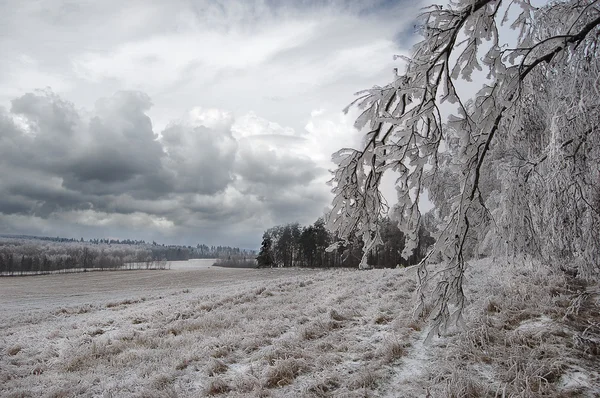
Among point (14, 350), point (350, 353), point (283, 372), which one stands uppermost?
point (350, 353)

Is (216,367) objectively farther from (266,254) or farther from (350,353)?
(266,254)

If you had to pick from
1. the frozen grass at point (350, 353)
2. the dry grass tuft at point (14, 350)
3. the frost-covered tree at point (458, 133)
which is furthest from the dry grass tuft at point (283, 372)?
the dry grass tuft at point (14, 350)

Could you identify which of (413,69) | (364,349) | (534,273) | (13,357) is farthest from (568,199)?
(13,357)

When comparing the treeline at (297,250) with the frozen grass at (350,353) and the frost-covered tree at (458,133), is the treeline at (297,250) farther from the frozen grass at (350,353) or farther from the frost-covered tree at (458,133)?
the frost-covered tree at (458,133)

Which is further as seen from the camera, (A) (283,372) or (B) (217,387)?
(A) (283,372)

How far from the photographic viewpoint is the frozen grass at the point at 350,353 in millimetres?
4805

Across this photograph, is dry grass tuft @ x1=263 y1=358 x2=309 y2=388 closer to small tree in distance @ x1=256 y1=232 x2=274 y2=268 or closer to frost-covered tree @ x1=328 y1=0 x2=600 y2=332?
frost-covered tree @ x1=328 y1=0 x2=600 y2=332

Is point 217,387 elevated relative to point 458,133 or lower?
lower

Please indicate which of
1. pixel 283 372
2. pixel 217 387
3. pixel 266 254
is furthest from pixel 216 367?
pixel 266 254

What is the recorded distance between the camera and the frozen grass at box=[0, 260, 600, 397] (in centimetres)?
480

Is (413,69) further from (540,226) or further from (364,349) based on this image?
(364,349)

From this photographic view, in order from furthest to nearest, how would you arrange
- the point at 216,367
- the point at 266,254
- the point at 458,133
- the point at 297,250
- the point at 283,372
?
1. the point at 297,250
2. the point at 266,254
3. the point at 216,367
4. the point at 283,372
5. the point at 458,133

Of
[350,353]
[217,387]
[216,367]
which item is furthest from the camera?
[216,367]

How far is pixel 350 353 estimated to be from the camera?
20.9 ft
